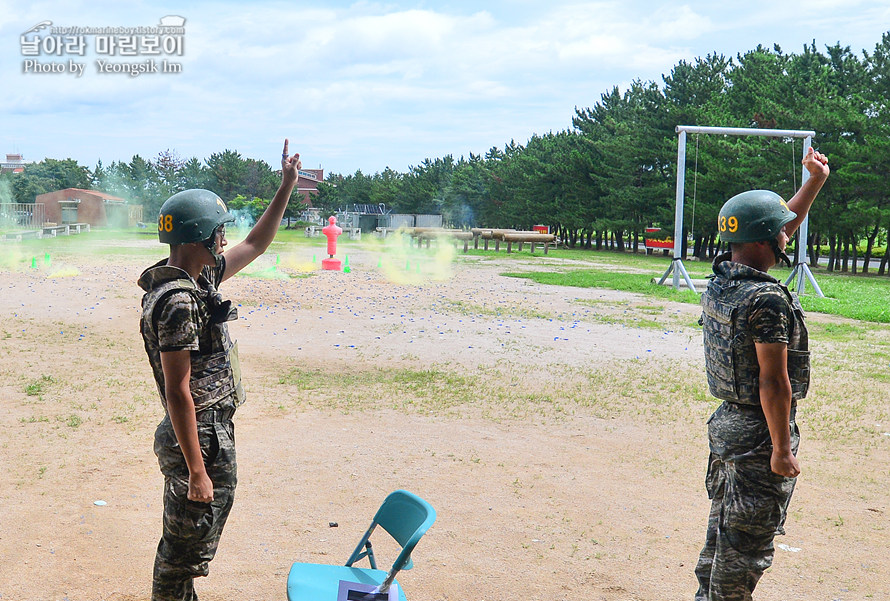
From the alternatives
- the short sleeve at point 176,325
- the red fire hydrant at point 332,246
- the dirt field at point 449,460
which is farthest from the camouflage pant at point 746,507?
the red fire hydrant at point 332,246

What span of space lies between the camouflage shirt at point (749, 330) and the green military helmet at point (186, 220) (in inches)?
82.0

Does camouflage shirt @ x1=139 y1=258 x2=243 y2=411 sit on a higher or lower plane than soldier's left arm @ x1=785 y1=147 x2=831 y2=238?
lower

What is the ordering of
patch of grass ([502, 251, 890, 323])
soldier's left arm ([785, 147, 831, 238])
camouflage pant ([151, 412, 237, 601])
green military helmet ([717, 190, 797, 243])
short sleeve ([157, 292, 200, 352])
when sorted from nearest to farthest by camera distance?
short sleeve ([157, 292, 200, 352]) < camouflage pant ([151, 412, 237, 601]) < green military helmet ([717, 190, 797, 243]) < soldier's left arm ([785, 147, 831, 238]) < patch of grass ([502, 251, 890, 323])

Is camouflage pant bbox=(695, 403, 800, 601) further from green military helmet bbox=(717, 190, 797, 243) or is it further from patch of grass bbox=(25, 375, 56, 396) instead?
patch of grass bbox=(25, 375, 56, 396)

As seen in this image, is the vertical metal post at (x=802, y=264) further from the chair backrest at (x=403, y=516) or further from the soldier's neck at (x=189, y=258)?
the soldier's neck at (x=189, y=258)

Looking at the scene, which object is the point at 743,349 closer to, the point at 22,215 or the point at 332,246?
the point at 332,246

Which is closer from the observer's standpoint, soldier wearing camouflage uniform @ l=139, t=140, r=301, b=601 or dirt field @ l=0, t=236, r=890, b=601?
soldier wearing camouflage uniform @ l=139, t=140, r=301, b=601

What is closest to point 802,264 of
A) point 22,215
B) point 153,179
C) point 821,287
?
point 821,287

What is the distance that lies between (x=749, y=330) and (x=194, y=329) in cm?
211

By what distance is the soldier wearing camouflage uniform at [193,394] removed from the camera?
109 inches

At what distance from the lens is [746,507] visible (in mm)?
3045

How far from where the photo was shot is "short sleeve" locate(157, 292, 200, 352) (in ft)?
8.82

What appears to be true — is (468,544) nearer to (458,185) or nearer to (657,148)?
(657,148)

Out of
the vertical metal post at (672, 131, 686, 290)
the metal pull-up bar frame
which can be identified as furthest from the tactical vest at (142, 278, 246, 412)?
the vertical metal post at (672, 131, 686, 290)
